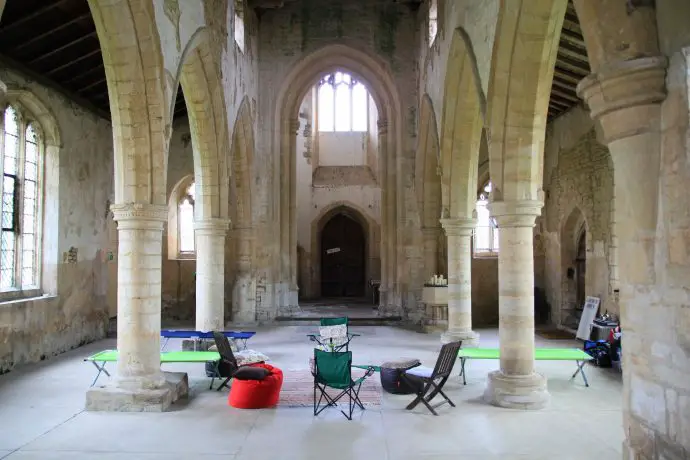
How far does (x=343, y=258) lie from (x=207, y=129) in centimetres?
1390

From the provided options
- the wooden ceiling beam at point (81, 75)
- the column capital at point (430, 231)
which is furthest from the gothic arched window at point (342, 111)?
the wooden ceiling beam at point (81, 75)

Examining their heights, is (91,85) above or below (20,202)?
above

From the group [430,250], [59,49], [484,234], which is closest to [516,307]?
[430,250]

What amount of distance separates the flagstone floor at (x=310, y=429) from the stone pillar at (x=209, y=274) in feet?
9.32

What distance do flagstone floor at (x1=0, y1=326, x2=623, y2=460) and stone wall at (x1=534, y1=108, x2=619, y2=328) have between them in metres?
4.62

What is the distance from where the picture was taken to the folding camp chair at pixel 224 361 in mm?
8133

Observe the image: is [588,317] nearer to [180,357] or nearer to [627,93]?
[180,357]

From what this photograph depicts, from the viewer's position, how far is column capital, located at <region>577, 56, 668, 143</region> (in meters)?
3.60

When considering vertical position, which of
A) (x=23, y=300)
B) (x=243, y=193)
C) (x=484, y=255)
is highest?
(x=243, y=193)

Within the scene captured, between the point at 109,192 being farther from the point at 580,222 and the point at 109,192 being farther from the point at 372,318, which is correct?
the point at 580,222

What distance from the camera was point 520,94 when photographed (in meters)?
7.41

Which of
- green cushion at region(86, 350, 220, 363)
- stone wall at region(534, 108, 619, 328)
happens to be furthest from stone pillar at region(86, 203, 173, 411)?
stone wall at region(534, 108, 619, 328)

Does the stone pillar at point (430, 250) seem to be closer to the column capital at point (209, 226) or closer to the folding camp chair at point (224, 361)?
the column capital at point (209, 226)

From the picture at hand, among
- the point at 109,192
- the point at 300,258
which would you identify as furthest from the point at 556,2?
the point at 300,258
